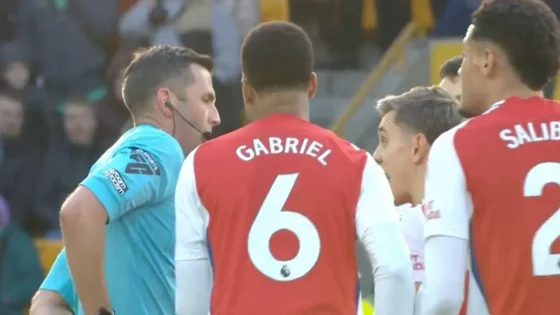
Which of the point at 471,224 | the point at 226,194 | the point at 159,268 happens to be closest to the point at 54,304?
the point at 159,268

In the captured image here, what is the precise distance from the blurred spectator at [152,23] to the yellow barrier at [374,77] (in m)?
1.41

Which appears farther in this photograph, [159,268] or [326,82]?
[326,82]

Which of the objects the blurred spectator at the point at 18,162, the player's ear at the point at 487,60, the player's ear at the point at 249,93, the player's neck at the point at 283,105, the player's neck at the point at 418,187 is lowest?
the blurred spectator at the point at 18,162

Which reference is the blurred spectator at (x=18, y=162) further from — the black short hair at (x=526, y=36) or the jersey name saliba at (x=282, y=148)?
the black short hair at (x=526, y=36)

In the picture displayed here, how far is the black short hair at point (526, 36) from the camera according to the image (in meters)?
4.01

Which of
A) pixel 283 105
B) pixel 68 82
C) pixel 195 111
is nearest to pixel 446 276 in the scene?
pixel 283 105

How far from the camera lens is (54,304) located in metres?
5.07

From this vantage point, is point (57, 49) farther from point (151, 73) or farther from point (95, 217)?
point (95, 217)

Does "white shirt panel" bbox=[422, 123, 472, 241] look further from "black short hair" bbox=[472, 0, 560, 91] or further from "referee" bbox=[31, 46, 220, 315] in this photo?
"referee" bbox=[31, 46, 220, 315]

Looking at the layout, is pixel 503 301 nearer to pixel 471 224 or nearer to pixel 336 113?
pixel 471 224

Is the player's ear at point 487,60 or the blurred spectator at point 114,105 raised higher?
the player's ear at point 487,60

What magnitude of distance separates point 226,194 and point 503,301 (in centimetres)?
84

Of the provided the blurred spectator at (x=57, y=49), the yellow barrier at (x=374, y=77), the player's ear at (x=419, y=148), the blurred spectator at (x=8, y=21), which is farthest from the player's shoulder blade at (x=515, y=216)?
the blurred spectator at (x=8, y=21)

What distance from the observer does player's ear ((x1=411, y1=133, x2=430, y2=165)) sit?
497 cm
